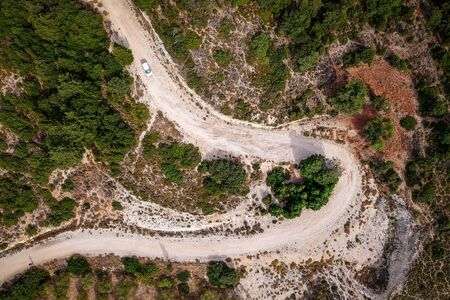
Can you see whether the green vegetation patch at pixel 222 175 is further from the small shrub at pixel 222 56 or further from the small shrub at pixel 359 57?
the small shrub at pixel 359 57

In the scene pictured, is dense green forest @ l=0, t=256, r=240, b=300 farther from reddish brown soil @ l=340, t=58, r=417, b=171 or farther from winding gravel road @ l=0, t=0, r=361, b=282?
reddish brown soil @ l=340, t=58, r=417, b=171

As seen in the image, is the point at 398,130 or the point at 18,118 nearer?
the point at 18,118

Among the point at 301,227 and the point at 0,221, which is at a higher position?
the point at 301,227

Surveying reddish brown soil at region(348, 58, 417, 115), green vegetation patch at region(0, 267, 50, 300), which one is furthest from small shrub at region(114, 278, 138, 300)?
reddish brown soil at region(348, 58, 417, 115)

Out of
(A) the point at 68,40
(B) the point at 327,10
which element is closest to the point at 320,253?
(B) the point at 327,10

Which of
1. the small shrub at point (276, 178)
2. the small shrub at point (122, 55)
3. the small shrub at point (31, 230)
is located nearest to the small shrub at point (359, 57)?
the small shrub at point (276, 178)

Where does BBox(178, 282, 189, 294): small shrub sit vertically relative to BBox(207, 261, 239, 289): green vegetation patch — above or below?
below

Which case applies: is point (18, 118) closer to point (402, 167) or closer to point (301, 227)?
point (301, 227)
